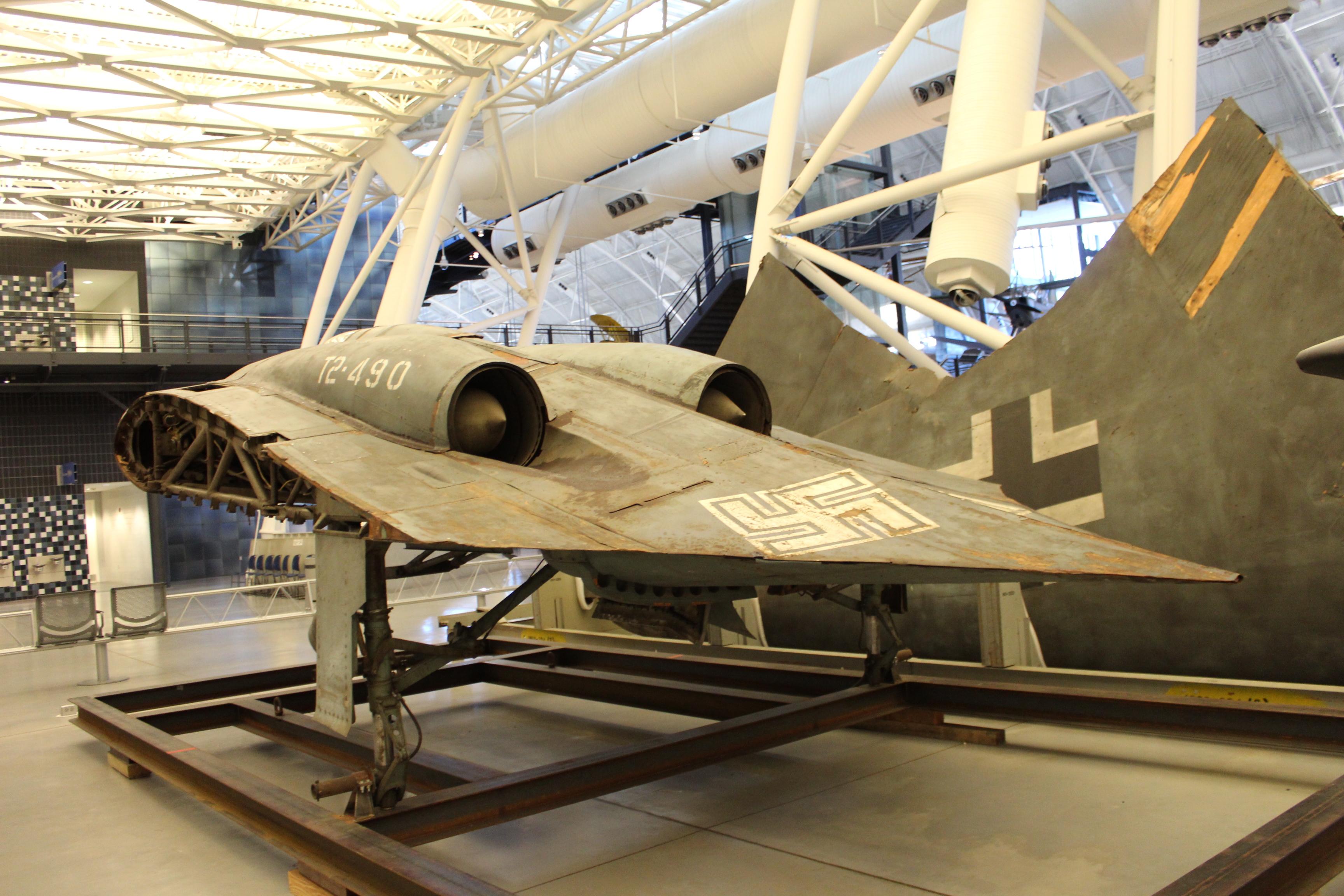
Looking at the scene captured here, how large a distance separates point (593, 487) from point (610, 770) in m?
1.57

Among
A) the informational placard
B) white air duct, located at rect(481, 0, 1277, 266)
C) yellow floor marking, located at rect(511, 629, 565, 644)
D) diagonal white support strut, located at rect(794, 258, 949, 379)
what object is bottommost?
the informational placard

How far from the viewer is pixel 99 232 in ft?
97.0

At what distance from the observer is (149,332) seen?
96.8 ft

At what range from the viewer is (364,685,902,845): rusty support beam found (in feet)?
14.5

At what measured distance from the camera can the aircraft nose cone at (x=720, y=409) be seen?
5852 mm

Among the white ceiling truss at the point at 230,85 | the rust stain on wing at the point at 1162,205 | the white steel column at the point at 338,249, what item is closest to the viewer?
the rust stain on wing at the point at 1162,205

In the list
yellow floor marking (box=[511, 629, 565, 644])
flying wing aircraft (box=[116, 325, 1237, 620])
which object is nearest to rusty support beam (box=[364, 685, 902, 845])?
flying wing aircraft (box=[116, 325, 1237, 620])

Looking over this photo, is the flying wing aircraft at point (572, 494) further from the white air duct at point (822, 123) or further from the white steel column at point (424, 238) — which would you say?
the white steel column at point (424, 238)

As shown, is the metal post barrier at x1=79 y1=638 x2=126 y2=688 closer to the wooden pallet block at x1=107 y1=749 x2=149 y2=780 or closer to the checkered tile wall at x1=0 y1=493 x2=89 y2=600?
the wooden pallet block at x1=107 y1=749 x2=149 y2=780

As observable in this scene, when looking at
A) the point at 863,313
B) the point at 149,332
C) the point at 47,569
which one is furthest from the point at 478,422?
the point at 149,332

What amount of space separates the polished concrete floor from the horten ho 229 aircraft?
937 mm

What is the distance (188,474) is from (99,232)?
2757cm

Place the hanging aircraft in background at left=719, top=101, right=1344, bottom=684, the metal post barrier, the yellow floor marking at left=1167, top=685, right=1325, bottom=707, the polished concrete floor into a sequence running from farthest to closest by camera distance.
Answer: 1. the metal post barrier
2. the hanging aircraft in background at left=719, top=101, right=1344, bottom=684
3. the yellow floor marking at left=1167, top=685, right=1325, bottom=707
4. the polished concrete floor

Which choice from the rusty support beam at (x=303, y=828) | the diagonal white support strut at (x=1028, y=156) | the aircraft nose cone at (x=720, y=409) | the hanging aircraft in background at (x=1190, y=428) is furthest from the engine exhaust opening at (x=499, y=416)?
the diagonal white support strut at (x=1028, y=156)
